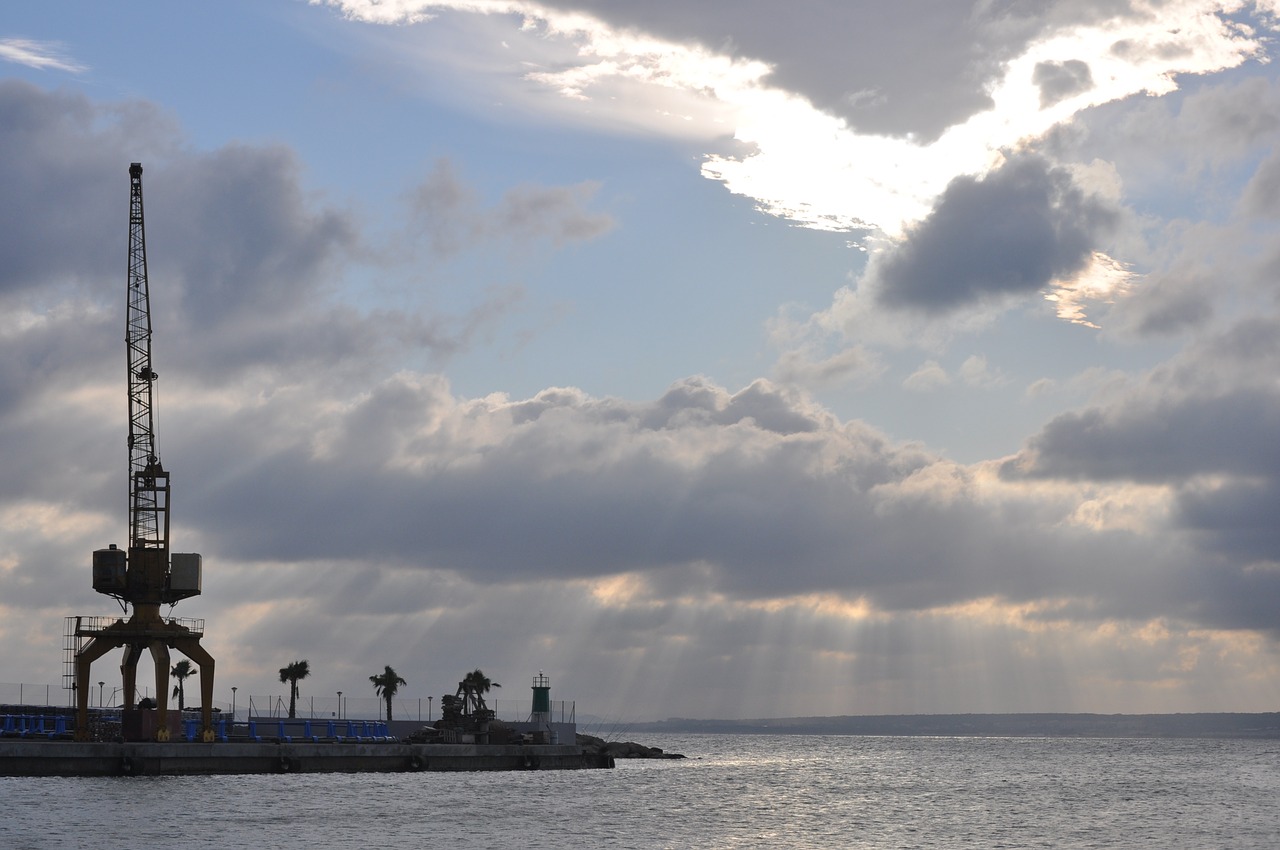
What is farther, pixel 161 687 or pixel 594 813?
pixel 161 687

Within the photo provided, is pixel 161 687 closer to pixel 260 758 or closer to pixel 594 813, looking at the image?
pixel 260 758

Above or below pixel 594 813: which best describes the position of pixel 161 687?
above

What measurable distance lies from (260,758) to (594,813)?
30.9m

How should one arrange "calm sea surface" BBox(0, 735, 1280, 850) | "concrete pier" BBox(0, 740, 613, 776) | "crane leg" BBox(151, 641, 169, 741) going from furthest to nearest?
"crane leg" BBox(151, 641, 169, 741), "concrete pier" BBox(0, 740, 613, 776), "calm sea surface" BBox(0, 735, 1280, 850)

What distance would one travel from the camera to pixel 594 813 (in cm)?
9594

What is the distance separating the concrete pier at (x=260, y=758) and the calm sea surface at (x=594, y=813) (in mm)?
1472

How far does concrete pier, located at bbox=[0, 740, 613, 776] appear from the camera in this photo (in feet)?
320

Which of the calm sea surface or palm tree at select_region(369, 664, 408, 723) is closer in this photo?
the calm sea surface

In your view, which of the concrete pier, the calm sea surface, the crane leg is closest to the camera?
the calm sea surface

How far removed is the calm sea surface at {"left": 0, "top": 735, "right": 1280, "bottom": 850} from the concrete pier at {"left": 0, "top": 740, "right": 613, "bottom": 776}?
1.47m

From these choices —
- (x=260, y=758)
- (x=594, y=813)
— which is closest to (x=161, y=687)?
(x=260, y=758)

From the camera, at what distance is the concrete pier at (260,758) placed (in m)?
97.7

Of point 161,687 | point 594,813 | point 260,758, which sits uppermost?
point 161,687

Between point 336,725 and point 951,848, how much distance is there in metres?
66.4
